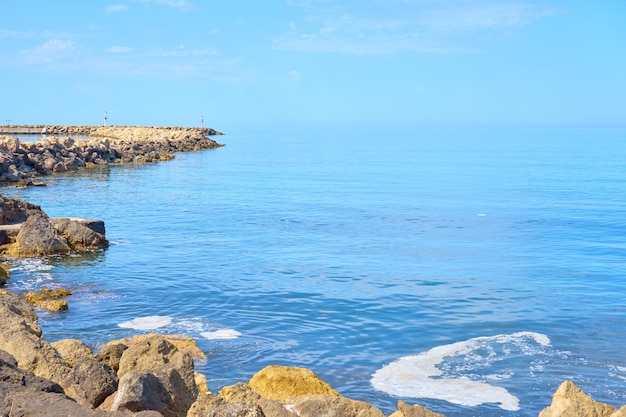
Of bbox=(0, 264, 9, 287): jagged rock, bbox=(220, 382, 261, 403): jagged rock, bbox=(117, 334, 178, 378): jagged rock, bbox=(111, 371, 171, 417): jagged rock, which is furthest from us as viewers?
bbox=(0, 264, 9, 287): jagged rock

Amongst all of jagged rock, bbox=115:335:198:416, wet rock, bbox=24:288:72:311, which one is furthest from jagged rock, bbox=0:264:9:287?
jagged rock, bbox=115:335:198:416

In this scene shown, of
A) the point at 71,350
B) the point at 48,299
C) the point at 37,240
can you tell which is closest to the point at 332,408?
the point at 71,350

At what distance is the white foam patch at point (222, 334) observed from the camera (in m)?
17.1

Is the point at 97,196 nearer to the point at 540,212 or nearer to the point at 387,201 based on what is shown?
the point at 387,201

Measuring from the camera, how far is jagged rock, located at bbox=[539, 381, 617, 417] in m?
9.05

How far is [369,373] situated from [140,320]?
20.7 feet

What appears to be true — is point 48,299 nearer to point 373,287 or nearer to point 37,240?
point 37,240

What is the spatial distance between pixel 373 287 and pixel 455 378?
7974mm

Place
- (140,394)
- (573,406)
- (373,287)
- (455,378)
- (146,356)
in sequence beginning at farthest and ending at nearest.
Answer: (373,287), (455,378), (146,356), (573,406), (140,394)

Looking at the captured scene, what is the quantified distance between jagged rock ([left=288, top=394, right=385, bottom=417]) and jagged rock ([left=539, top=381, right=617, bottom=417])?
7.08ft

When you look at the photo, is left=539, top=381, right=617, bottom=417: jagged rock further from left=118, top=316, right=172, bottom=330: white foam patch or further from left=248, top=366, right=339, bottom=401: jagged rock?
left=118, top=316, right=172, bottom=330: white foam patch

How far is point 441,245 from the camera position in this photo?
29984 millimetres

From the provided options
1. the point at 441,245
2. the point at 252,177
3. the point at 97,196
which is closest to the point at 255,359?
the point at 441,245

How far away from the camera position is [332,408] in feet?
29.6
